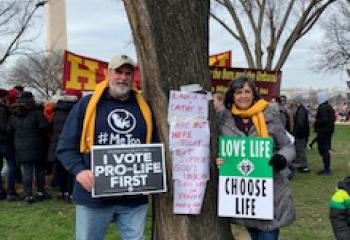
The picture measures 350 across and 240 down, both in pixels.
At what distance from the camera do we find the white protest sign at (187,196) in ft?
13.0

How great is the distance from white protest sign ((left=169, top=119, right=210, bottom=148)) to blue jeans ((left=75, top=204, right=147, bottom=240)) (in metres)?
0.58

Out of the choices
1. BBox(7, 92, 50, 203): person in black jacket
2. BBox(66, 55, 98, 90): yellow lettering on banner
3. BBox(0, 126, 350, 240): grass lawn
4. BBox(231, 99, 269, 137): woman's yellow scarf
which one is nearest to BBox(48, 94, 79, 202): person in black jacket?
BBox(7, 92, 50, 203): person in black jacket

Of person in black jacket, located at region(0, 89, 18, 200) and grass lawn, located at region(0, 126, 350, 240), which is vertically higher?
person in black jacket, located at region(0, 89, 18, 200)

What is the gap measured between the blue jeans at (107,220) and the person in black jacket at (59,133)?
428cm

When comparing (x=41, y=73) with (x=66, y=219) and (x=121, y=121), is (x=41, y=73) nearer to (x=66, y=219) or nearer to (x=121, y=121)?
(x=66, y=219)

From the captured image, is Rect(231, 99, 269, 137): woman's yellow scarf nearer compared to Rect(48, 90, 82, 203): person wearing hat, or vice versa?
Rect(231, 99, 269, 137): woman's yellow scarf

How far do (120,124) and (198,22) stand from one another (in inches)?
45.0

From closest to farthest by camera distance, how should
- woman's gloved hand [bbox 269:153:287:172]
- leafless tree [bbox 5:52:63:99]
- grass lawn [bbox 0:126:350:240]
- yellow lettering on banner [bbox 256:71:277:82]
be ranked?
1. woman's gloved hand [bbox 269:153:287:172]
2. grass lawn [bbox 0:126:350:240]
3. yellow lettering on banner [bbox 256:71:277:82]
4. leafless tree [bbox 5:52:63:99]

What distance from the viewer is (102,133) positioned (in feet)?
11.6

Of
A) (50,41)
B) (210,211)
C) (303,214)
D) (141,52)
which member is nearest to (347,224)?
(210,211)

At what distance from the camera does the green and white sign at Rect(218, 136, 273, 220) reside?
388 cm

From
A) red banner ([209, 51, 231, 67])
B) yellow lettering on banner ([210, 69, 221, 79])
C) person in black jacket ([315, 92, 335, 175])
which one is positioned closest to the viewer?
yellow lettering on banner ([210, 69, 221, 79])

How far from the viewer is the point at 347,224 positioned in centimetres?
341

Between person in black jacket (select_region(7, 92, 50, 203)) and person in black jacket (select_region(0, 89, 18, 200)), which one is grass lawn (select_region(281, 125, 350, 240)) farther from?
person in black jacket (select_region(0, 89, 18, 200))
